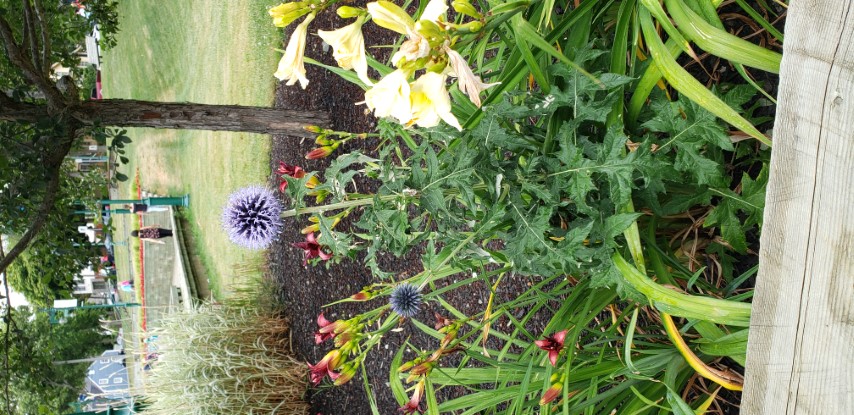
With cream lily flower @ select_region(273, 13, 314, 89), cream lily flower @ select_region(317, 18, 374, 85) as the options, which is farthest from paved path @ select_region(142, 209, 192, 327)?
cream lily flower @ select_region(317, 18, 374, 85)

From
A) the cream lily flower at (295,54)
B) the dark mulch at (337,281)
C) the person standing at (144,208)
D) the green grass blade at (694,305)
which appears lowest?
the person standing at (144,208)

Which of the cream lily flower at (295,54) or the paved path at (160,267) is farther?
the paved path at (160,267)

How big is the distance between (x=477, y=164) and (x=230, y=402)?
3558mm

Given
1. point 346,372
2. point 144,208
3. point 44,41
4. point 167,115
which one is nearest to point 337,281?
point 167,115

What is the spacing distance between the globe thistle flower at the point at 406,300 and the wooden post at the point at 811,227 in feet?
4.54

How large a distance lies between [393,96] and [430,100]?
0.20 feet

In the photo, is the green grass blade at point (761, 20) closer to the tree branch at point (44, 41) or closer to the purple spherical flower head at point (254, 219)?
the purple spherical flower head at point (254, 219)

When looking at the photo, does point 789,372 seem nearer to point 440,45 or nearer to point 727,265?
point 440,45

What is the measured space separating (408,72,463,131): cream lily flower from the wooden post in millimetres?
459

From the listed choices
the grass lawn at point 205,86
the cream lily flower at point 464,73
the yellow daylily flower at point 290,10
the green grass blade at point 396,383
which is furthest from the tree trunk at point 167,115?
the cream lily flower at point 464,73

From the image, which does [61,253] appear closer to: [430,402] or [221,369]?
[221,369]

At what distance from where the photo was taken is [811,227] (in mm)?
814

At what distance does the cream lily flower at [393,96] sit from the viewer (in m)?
1.00

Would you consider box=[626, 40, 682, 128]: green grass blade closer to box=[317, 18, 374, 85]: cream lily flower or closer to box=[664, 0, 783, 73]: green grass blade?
box=[664, 0, 783, 73]: green grass blade
